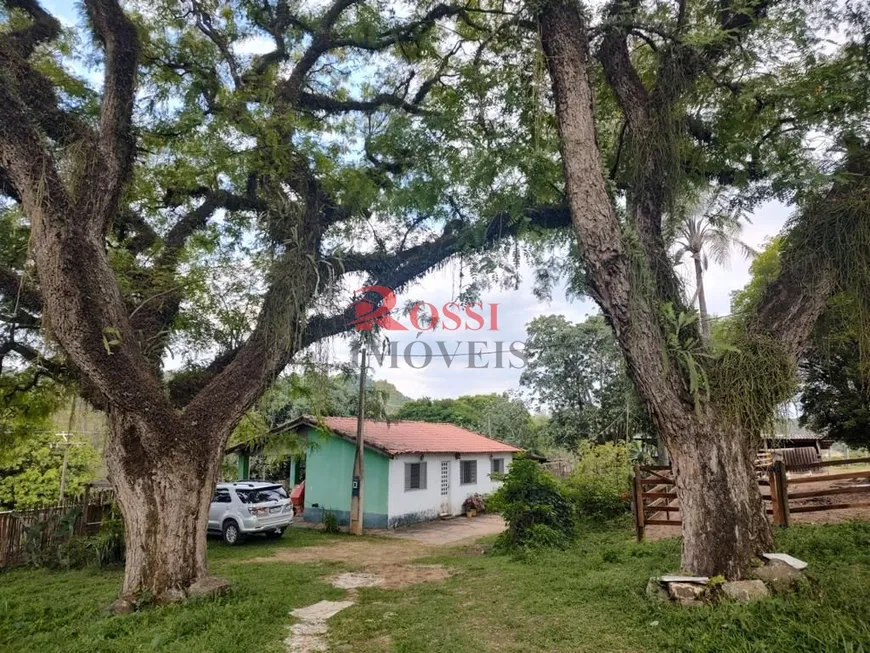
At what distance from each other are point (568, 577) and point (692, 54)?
6.23 metres

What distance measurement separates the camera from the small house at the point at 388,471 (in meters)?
14.0

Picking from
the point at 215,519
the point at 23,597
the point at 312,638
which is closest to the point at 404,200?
the point at 312,638

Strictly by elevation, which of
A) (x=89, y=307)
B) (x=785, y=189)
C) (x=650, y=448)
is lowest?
(x=650, y=448)

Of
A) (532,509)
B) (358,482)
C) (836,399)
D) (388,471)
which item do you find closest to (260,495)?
(358,482)

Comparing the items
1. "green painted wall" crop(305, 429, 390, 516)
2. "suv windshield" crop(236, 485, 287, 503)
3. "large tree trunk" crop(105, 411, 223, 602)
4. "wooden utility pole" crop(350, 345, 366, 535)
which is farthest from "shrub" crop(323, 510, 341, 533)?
"large tree trunk" crop(105, 411, 223, 602)

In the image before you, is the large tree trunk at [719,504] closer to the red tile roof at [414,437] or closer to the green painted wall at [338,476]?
the red tile roof at [414,437]

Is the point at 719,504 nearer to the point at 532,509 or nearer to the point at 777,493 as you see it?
the point at 777,493

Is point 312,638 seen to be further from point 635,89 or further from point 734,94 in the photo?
point 734,94

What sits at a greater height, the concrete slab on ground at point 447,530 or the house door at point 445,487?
the house door at point 445,487

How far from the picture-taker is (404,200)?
7102 millimetres

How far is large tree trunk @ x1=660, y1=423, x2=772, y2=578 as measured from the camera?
14.3 feet

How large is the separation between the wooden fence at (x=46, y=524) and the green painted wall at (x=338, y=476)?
5.05m

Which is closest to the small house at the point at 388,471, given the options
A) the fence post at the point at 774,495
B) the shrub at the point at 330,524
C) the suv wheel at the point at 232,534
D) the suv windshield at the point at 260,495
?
the shrub at the point at 330,524

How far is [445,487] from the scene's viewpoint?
53.3 ft
